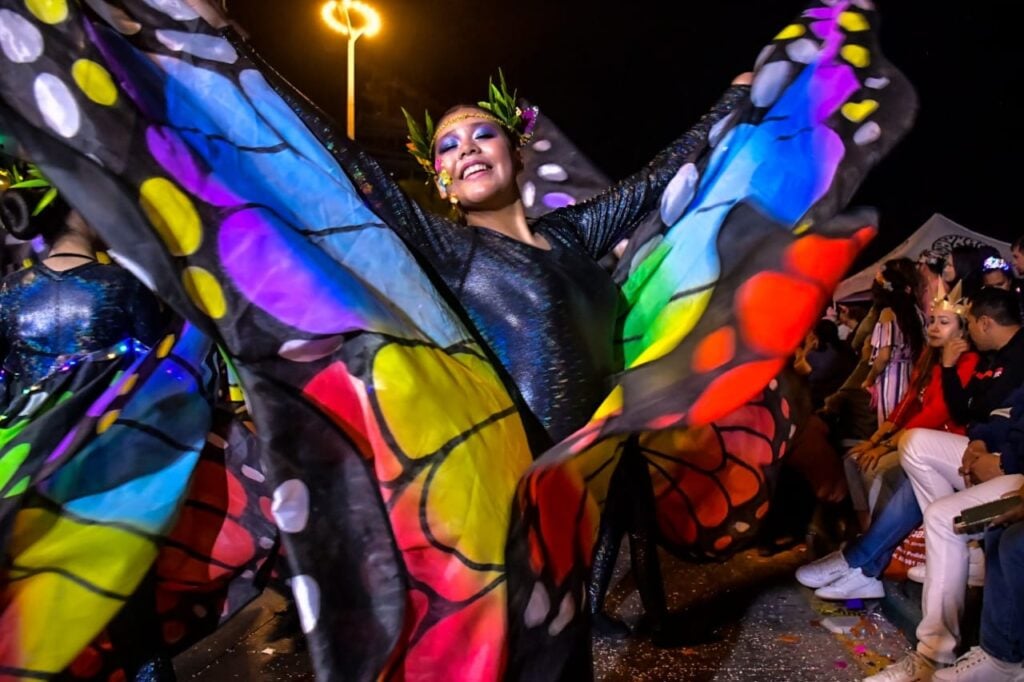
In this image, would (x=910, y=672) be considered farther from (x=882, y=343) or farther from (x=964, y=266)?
(x=964, y=266)

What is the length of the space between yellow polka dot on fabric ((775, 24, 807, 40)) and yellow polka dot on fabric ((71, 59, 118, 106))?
4.83 ft

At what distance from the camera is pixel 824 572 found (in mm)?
3266

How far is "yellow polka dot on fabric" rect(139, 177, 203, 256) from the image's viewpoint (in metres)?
1.22

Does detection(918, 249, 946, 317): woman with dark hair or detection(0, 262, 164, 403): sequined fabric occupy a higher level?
detection(0, 262, 164, 403): sequined fabric

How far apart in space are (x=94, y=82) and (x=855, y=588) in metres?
3.18

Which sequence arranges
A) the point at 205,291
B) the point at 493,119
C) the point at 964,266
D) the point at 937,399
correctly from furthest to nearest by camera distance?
1. the point at 964,266
2. the point at 937,399
3. the point at 493,119
4. the point at 205,291

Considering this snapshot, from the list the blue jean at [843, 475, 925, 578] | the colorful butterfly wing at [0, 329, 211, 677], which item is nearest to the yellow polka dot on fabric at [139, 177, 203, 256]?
the colorful butterfly wing at [0, 329, 211, 677]

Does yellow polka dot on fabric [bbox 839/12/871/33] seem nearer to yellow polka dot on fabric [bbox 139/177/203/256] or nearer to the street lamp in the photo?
yellow polka dot on fabric [bbox 139/177/203/256]

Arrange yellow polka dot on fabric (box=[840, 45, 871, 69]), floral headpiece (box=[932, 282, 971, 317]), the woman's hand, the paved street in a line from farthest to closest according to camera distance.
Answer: the woman's hand, floral headpiece (box=[932, 282, 971, 317]), the paved street, yellow polka dot on fabric (box=[840, 45, 871, 69])

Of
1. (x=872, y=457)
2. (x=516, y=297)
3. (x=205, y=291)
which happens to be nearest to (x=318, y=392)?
(x=205, y=291)

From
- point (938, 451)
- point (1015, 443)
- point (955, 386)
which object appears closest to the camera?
point (1015, 443)

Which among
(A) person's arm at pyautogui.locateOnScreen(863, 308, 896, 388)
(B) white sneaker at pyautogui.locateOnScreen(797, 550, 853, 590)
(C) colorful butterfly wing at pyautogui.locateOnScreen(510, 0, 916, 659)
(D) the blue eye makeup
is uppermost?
(D) the blue eye makeup

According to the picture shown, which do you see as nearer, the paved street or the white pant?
the white pant

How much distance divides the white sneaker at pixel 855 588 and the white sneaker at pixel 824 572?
5 centimetres
